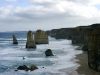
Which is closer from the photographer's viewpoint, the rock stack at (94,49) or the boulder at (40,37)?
the rock stack at (94,49)

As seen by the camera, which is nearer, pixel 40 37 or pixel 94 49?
pixel 94 49

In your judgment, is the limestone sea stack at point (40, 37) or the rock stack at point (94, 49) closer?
the rock stack at point (94, 49)

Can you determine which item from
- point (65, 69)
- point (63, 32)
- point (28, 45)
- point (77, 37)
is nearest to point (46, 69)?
point (65, 69)

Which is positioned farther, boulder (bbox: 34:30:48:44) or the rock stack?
boulder (bbox: 34:30:48:44)

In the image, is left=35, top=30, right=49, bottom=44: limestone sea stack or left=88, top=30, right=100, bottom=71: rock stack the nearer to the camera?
left=88, top=30, right=100, bottom=71: rock stack

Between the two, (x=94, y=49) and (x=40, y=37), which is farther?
(x=40, y=37)

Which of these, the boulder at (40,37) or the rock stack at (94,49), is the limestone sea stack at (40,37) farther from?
the rock stack at (94,49)

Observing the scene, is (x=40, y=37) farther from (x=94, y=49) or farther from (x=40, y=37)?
(x=94, y=49)

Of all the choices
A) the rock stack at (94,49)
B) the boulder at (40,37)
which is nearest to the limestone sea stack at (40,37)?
the boulder at (40,37)

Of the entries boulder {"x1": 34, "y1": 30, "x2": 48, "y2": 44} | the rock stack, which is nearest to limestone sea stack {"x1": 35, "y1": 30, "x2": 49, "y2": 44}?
boulder {"x1": 34, "y1": 30, "x2": 48, "y2": 44}

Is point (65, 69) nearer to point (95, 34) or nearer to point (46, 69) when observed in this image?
point (46, 69)

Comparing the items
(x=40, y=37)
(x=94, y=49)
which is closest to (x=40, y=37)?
(x=40, y=37)

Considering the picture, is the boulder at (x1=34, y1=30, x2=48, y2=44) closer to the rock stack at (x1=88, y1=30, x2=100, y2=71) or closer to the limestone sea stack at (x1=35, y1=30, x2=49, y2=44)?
the limestone sea stack at (x1=35, y1=30, x2=49, y2=44)

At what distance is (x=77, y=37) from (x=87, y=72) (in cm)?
7721
